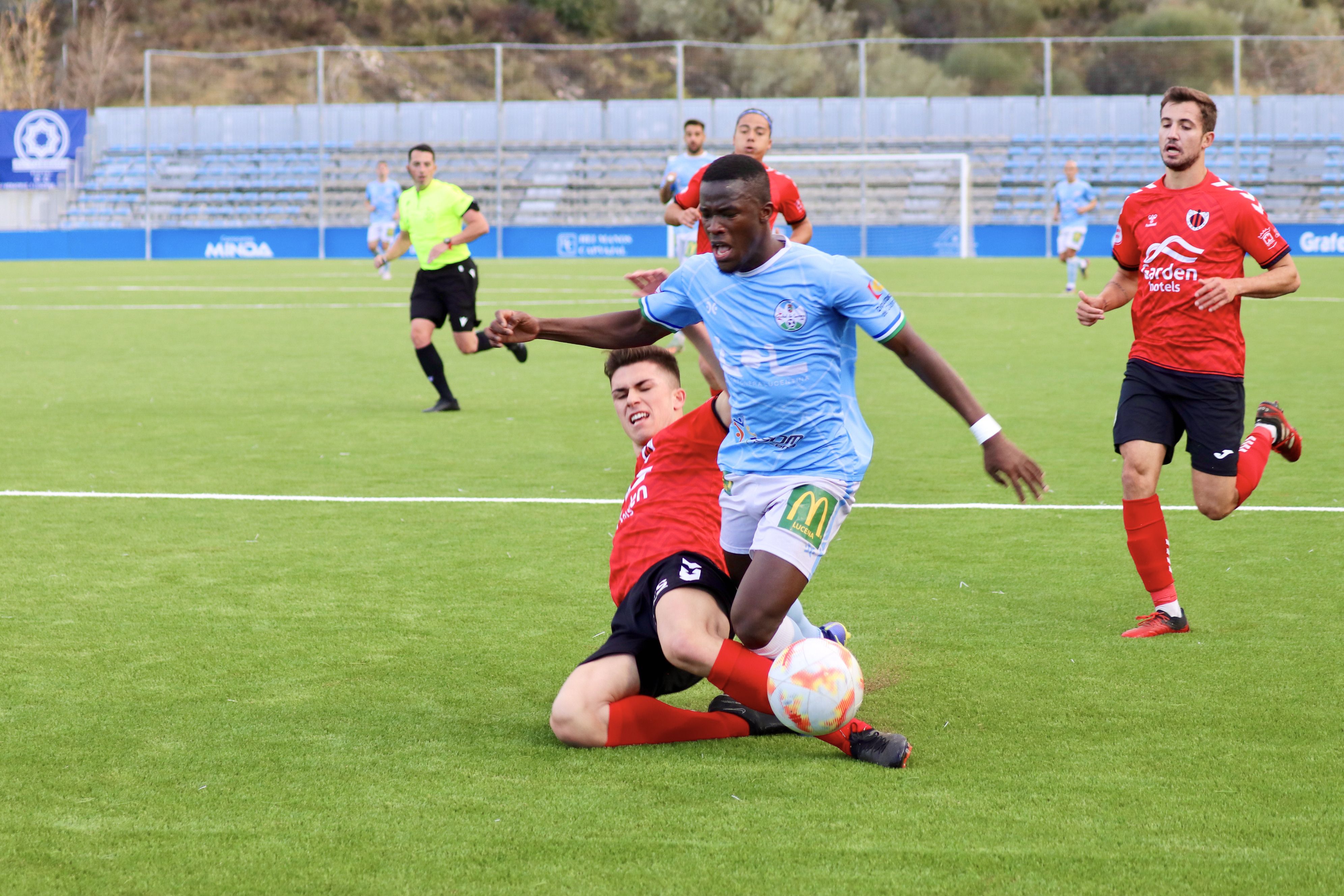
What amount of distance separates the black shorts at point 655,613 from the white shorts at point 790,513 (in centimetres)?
16

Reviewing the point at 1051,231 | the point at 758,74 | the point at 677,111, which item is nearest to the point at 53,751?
the point at 1051,231

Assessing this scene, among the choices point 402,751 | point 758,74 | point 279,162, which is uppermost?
point 758,74

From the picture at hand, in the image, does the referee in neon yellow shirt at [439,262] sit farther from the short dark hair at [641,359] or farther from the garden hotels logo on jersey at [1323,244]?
the garden hotels logo on jersey at [1323,244]

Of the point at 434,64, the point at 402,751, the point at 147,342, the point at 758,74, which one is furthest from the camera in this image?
the point at 434,64

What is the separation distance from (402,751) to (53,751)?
92 centimetres

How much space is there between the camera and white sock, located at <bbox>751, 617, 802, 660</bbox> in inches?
173

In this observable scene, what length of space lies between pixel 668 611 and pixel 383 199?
30586 millimetres

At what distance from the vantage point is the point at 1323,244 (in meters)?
35.1

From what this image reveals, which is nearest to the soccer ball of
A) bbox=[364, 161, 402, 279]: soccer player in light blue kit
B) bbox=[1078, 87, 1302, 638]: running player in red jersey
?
bbox=[1078, 87, 1302, 638]: running player in red jersey

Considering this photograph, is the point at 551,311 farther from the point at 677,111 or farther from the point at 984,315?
the point at 677,111

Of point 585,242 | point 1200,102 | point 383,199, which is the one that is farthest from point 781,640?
point 585,242

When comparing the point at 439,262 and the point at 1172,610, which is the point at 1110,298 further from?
the point at 439,262

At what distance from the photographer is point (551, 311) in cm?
2052

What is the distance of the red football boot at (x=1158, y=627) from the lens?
552 cm
